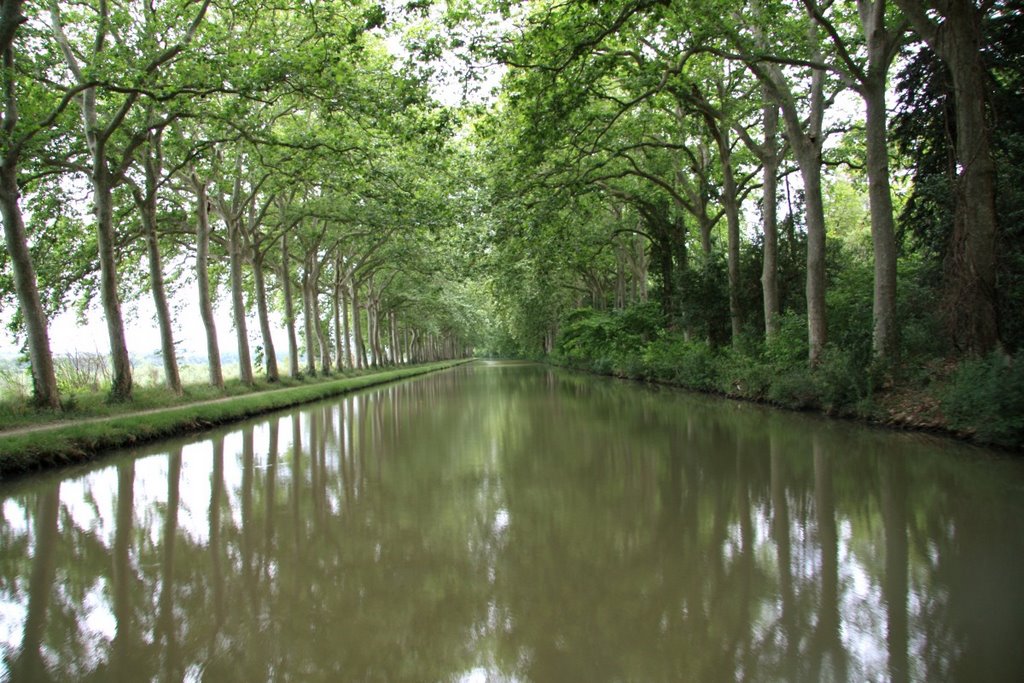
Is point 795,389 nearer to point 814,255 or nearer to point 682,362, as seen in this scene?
point 814,255

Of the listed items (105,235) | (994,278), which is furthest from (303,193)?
(994,278)

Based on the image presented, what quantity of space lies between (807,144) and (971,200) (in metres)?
6.32

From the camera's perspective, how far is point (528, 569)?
4.25 m

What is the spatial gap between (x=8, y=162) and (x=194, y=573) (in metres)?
12.8

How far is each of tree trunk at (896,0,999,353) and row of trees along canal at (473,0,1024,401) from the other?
0.07 ft

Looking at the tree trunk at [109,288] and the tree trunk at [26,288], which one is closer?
the tree trunk at [26,288]

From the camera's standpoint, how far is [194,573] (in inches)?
176

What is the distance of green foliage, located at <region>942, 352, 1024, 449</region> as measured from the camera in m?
8.03

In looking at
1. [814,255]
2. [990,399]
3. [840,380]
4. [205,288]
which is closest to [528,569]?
[990,399]

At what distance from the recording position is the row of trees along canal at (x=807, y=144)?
9.68 metres

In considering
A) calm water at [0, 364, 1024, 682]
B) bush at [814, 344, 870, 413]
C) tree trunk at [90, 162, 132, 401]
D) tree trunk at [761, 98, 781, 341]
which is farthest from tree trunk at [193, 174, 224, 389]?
bush at [814, 344, 870, 413]

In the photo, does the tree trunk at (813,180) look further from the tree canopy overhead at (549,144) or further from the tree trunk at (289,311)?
the tree trunk at (289,311)

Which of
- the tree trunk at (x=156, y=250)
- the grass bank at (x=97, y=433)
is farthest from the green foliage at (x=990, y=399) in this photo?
the tree trunk at (x=156, y=250)

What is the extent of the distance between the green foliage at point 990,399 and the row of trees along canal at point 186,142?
9519 mm
